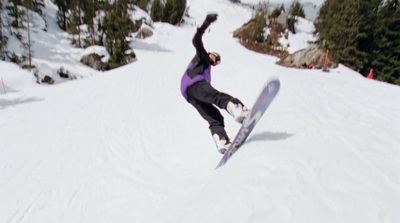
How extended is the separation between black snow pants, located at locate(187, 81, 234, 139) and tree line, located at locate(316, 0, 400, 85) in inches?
957

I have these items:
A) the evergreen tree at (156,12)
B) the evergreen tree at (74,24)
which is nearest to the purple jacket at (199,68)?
the evergreen tree at (74,24)

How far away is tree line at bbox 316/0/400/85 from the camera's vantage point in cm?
2284

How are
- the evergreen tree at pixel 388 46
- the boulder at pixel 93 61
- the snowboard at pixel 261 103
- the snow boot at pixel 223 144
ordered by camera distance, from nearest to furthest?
the snowboard at pixel 261 103 → the snow boot at pixel 223 144 → the evergreen tree at pixel 388 46 → the boulder at pixel 93 61

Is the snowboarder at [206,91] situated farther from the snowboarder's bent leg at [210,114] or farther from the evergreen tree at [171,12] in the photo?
the evergreen tree at [171,12]

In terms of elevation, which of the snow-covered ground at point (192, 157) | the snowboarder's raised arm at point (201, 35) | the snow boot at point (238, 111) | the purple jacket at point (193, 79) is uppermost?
the snowboarder's raised arm at point (201, 35)

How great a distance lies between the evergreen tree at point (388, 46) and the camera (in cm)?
2295

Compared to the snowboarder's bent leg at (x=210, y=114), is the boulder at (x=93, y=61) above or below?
below

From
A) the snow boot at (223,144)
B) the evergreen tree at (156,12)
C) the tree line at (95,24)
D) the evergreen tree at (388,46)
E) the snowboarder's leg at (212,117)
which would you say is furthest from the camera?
the evergreen tree at (156,12)

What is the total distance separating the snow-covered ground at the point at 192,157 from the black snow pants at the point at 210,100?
0.71 metres

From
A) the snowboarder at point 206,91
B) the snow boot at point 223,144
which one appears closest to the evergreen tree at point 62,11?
the snowboarder at point 206,91

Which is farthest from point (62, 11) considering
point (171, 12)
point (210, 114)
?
point (210, 114)

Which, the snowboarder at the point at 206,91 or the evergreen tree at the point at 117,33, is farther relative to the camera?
A: the evergreen tree at the point at 117,33

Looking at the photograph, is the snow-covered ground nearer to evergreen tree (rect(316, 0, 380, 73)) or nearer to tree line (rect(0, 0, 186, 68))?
tree line (rect(0, 0, 186, 68))

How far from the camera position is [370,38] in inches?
949
